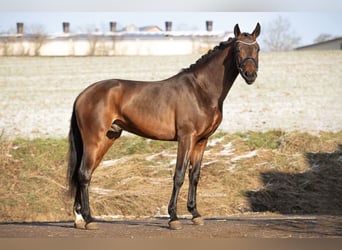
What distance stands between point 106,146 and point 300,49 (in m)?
17.6

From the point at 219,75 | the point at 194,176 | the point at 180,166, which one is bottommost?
the point at 194,176

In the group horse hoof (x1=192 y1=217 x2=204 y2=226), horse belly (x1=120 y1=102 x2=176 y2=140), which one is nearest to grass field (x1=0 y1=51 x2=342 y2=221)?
horse belly (x1=120 y1=102 x2=176 y2=140)

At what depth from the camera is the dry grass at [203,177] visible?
12.8 m

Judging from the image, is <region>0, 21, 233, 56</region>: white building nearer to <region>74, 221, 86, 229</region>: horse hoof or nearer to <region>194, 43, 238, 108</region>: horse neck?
<region>194, 43, 238, 108</region>: horse neck

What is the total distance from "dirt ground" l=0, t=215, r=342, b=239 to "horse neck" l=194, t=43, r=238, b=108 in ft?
5.78

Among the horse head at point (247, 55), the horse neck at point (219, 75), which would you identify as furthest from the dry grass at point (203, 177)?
the horse head at point (247, 55)

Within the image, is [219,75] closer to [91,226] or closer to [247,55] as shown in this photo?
[247,55]

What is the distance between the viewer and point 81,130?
363 inches

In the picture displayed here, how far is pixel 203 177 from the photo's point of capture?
14.0 m

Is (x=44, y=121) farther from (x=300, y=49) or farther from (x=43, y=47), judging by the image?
(x=300, y=49)

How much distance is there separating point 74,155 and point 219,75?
240 cm

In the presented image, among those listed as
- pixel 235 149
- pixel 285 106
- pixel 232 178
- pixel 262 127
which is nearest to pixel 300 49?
pixel 285 106

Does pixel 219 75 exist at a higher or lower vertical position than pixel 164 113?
higher

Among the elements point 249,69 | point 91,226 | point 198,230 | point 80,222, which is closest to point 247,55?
point 249,69
